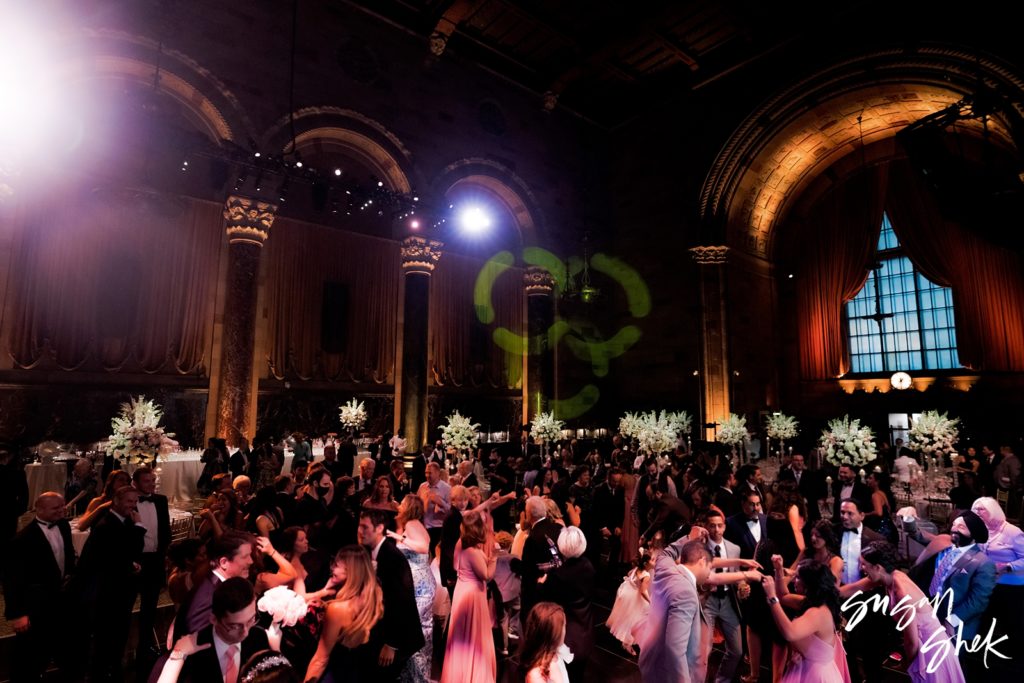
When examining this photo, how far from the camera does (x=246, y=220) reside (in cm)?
1212

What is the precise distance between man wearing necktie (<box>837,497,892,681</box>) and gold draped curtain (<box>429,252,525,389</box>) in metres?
12.4

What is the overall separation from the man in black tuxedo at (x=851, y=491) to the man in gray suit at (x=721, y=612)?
8.92 ft

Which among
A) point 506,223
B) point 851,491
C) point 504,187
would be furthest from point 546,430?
point 851,491

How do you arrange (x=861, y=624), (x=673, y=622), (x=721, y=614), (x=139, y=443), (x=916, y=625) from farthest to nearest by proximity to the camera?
(x=139, y=443) < (x=721, y=614) < (x=861, y=624) < (x=916, y=625) < (x=673, y=622)

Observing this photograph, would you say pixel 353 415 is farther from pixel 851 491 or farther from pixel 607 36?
pixel 607 36

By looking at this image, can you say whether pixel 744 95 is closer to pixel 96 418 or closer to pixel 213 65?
pixel 213 65

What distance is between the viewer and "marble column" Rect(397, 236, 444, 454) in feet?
47.6

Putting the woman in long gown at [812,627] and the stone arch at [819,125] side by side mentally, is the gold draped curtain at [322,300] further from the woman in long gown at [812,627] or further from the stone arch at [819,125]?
the woman in long gown at [812,627]

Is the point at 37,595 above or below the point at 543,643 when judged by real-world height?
below

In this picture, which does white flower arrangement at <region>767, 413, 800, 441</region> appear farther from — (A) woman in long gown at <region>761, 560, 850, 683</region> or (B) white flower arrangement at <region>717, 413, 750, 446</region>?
(A) woman in long gown at <region>761, 560, 850, 683</region>

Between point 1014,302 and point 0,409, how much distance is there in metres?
24.1

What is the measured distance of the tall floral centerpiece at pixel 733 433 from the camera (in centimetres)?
1476

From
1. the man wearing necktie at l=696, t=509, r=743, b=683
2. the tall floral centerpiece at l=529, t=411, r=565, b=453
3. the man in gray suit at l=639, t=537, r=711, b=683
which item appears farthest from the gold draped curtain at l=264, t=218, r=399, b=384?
the man in gray suit at l=639, t=537, r=711, b=683

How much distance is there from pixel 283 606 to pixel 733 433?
14.0 meters
